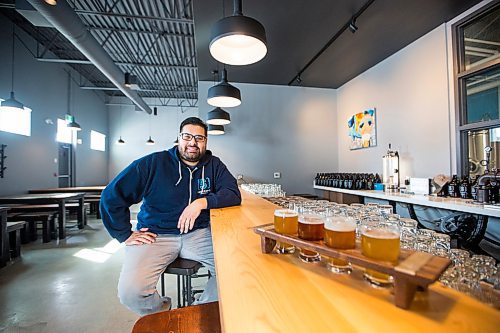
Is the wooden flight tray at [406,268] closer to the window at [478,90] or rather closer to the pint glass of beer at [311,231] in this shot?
the pint glass of beer at [311,231]

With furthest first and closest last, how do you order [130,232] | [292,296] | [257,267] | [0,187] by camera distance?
[0,187] < [130,232] < [257,267] < [292,296]

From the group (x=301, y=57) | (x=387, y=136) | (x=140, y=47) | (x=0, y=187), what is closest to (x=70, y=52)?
(x=140, y=47)

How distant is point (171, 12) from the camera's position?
16.0ft

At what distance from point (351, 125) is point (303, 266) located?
16.9 feet

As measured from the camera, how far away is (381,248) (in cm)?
66

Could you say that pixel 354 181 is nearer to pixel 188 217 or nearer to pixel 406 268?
pixel 188 217

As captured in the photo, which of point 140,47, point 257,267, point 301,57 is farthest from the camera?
point 140,47

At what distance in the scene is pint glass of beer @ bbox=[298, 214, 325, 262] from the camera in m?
0.85

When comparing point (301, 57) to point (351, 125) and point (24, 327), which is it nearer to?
point (351, 125)

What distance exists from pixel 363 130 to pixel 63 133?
29.3 ft

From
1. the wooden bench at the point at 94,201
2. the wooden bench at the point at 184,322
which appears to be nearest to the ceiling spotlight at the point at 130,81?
the wooden bench at the point at 94,201

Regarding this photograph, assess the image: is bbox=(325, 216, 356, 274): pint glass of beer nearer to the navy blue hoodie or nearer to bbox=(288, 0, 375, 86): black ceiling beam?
the navy blue hoodie

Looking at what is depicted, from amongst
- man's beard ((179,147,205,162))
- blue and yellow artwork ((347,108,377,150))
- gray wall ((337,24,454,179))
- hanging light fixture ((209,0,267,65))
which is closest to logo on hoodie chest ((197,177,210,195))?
man's beard ((179,147,205,162))

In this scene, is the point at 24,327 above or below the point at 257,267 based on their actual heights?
below
